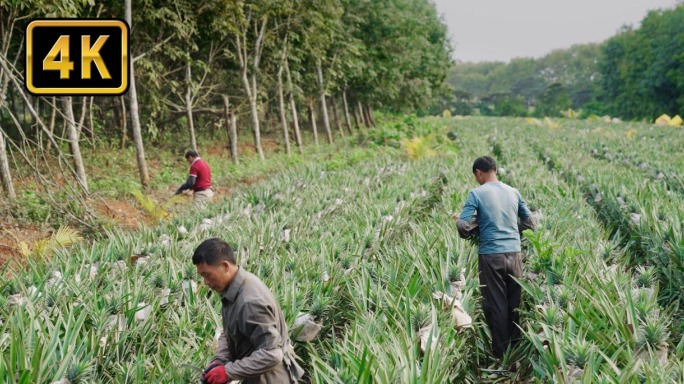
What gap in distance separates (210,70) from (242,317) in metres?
13.0

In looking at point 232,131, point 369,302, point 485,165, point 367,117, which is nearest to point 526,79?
point 367,117

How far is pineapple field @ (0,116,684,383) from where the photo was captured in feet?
8.08

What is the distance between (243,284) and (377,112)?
38.5m

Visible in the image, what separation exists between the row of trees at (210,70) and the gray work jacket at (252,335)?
383 cm

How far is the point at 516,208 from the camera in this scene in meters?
3.92

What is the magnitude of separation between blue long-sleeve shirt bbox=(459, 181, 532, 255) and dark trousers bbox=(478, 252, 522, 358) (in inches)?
2.7

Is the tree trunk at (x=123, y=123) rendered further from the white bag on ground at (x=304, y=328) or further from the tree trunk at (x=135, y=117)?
the white bag on ground at (x=304, y=328)

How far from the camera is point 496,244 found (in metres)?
3.82

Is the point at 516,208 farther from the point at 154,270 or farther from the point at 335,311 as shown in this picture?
the point at 154,270

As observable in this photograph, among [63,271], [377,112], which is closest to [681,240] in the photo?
[63,271]

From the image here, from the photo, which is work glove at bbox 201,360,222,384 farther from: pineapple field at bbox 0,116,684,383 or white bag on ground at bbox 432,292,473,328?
white bag on ground at bbox 432,292,473,328

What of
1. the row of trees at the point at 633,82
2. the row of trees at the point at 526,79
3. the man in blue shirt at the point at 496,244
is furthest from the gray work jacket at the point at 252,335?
the row of trees at the point at 526,79

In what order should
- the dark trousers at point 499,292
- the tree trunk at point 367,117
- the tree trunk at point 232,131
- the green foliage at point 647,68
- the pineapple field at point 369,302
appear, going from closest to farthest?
the pineapple field at point 369,302 < the dark trousers at point 499,292 < the tree trunk at point 232,131 < the tree trunk at point 367,117 < the green foliage at point 647,68

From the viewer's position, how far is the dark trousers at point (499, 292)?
12.5ft
